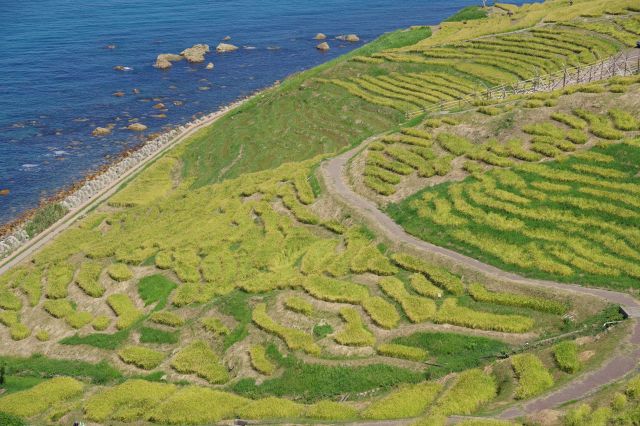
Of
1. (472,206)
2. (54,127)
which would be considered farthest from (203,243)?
(54,127)

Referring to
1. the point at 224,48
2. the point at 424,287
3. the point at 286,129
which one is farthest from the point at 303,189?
the point at 224,48

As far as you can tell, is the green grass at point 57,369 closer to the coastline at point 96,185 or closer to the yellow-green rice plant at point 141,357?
the yellow-green rice plant at point 141,357

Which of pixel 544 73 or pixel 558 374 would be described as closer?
pixel 558 374

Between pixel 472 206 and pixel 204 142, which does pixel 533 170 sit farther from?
pixel 204 142

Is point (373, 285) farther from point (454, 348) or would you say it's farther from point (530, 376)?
point (530, 376)

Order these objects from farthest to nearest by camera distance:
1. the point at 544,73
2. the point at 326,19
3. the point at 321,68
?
the point at 326,19 < the point at 321,68 < the point at 544,73

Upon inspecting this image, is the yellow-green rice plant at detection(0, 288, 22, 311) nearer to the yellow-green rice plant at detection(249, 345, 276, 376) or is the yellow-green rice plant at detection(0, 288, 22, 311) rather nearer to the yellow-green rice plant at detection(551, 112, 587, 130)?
the yellow-green rice plant at detection(249, 345, 276, 376)
